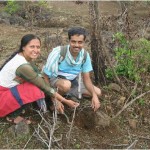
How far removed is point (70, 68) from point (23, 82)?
2.03 feet

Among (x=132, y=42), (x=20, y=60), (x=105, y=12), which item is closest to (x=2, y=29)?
(x=105, y=12)

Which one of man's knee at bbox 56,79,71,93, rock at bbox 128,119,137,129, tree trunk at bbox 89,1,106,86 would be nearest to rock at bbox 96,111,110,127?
rock at bbox 128,119,137,129

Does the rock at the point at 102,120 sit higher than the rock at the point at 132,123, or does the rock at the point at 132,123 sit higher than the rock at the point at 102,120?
the rock at the point at 102,120

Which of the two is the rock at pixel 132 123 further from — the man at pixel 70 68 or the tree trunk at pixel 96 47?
the tree trunk at pixel 96 47

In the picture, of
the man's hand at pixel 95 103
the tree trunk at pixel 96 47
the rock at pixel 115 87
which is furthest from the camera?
the rock at pixel 115 87

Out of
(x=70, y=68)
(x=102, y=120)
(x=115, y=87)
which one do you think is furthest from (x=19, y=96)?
(x=115, y=87)

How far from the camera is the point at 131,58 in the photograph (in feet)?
16.0

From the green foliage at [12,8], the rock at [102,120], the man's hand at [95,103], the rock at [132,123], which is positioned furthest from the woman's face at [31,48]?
the green foliage at [12,8]

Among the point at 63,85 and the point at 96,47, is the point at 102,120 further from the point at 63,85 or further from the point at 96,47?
the point at 96,47

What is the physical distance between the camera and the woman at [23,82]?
3.71m

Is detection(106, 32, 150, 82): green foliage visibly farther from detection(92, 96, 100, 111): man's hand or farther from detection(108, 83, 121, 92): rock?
detection(92, 96, 100, 111): man's hand

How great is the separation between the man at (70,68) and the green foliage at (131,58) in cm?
78

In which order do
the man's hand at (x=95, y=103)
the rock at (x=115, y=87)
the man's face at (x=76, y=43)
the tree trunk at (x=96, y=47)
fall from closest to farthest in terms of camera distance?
the man's face at (x=76, y=43) → the man's hand at (x=95, y=103) → the tree trunk at (x=96, y=47) → the rock at (x=115, y=87)

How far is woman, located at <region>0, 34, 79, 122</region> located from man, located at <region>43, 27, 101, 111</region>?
30 centimetres
